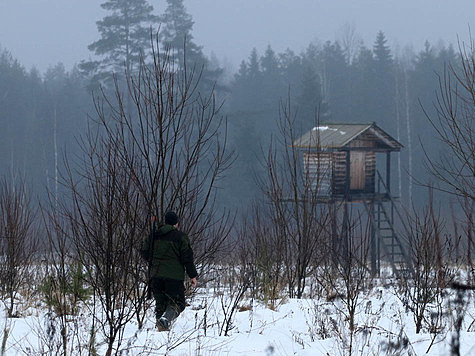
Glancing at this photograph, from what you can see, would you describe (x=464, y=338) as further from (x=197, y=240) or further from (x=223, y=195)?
(x=223, y=195)

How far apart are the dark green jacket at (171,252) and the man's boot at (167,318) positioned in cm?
38

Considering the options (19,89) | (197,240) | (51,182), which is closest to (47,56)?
(19,89)

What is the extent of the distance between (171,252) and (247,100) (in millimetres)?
52306

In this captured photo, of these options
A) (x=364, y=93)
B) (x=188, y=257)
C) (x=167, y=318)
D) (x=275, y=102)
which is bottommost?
(x=167, y=318)

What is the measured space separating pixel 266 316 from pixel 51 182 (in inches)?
1694

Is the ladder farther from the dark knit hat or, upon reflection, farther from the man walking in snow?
the dark knit hat

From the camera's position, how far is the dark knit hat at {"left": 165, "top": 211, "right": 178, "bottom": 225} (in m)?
7.79

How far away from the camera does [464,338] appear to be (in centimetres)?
738

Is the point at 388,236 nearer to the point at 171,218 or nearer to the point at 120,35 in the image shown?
the point at 171,218

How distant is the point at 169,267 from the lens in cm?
802

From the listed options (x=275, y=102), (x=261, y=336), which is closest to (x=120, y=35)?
(x=275, y=102)

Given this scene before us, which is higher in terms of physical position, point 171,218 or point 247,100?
point 247,100

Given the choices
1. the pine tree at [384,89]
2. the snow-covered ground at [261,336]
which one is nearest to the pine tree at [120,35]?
the pine tree at [384,89]

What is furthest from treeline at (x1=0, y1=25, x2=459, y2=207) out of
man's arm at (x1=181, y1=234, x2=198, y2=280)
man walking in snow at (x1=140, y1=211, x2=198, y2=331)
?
man's arm at (x1=181, y1=234, x2=198, y2=280)
